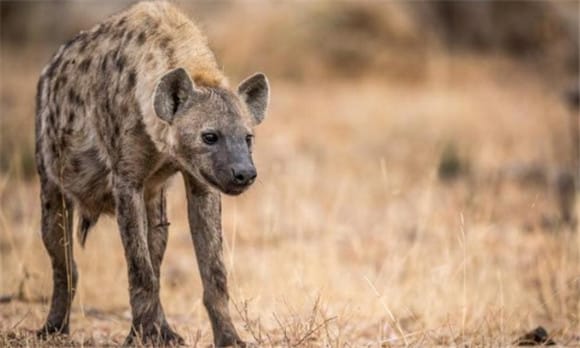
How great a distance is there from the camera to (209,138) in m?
4.47

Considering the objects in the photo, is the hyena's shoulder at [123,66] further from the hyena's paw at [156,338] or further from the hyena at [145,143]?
the hyena's paw at [156,338]

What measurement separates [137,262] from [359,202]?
570 centimetres

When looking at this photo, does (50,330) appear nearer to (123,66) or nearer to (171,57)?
(123,66)

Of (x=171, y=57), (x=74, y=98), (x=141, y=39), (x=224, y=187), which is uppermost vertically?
(x=141, y=39)

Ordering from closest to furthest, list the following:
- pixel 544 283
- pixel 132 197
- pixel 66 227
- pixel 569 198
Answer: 1. pixel 132 197
2. pixel 66 227
3. pixel 544 283
4. pixel 569 198

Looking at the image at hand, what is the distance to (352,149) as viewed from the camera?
1220 centimetres

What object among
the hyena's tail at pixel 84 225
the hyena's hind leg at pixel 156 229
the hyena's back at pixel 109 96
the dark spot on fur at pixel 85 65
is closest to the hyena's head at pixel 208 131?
the hyena's back at pixel 109 96

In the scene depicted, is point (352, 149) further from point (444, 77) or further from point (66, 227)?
point (66, 227)

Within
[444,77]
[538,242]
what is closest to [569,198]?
[538,242]

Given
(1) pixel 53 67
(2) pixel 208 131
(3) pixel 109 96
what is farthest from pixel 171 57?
(1) pixel 53 67

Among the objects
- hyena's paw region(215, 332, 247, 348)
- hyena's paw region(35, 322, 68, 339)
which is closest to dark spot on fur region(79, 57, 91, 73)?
hyena's paw region(35, 322, 68, 339)

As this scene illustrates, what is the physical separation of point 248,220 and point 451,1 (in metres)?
8.82

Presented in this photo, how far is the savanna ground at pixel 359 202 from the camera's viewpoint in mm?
5773

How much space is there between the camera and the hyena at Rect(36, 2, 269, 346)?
4488mm
